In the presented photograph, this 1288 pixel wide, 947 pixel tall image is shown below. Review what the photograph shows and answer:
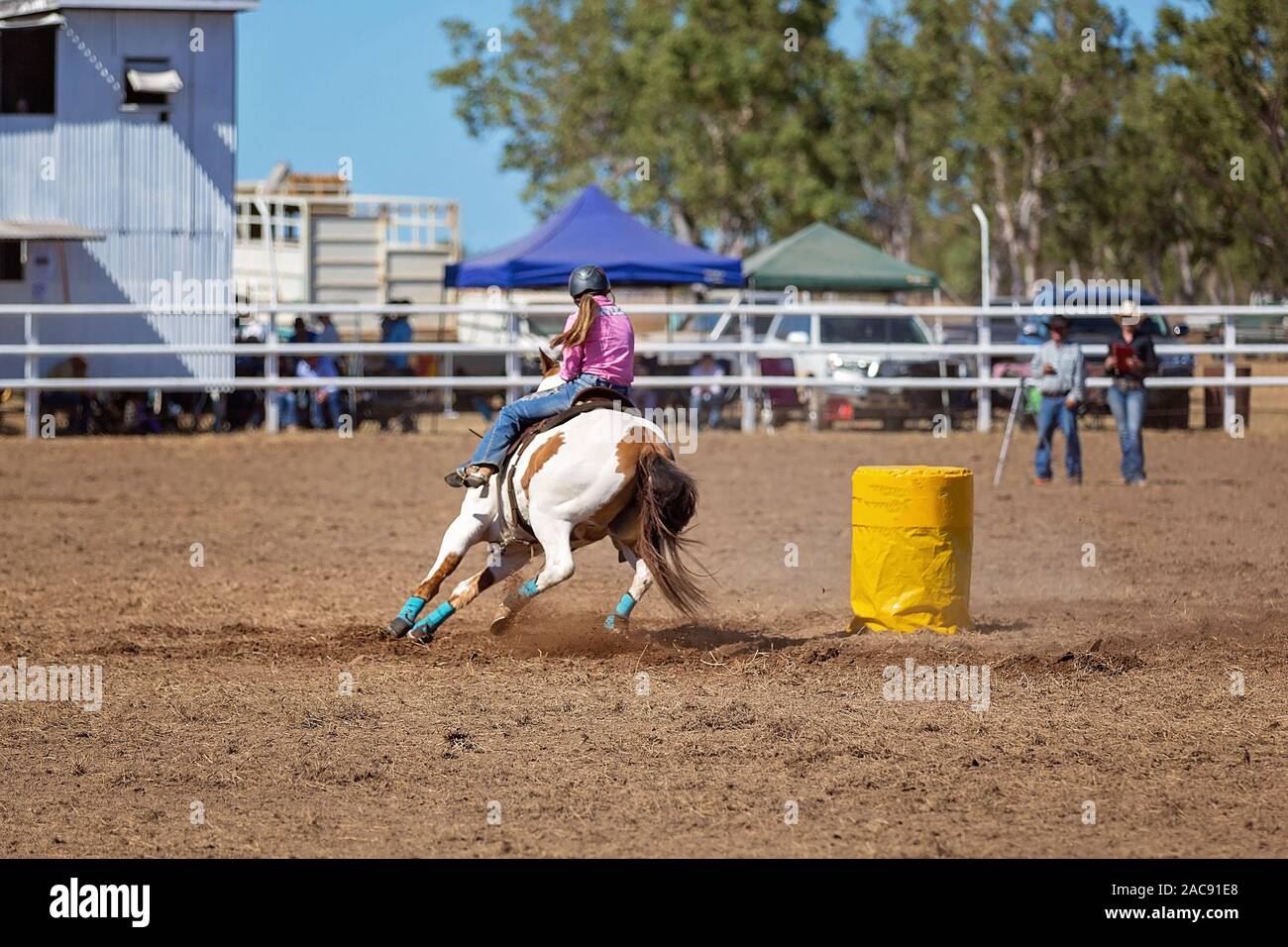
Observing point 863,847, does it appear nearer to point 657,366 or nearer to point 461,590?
point 461,590

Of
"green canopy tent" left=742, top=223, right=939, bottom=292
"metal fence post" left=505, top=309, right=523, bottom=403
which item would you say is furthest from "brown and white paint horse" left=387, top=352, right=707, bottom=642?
"green canopy tent" left=742, top=223, right=939, bottom=292

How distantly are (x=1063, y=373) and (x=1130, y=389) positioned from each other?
70cm

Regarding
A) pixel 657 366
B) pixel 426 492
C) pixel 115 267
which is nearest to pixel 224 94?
pixel 115 267

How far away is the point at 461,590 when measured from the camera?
8375 millimetres

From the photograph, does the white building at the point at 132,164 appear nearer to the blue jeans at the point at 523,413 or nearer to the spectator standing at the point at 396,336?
the spectator standing at the point at 396,336

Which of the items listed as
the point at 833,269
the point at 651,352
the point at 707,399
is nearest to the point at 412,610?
the point at 651,352

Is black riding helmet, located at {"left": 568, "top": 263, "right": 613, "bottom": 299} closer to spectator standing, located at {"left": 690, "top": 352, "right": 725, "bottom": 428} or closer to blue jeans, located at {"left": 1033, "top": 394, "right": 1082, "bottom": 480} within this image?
blue jeans, located at {"left": 1033, "top": 394, "right": 1082, "bottom": 480}

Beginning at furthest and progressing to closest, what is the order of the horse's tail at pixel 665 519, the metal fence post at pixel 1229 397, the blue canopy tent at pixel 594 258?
the blue canopy tent at pixel 594 258 < the metal fence post at pixel 1229 397 < the horse's tail at pixel 665 519

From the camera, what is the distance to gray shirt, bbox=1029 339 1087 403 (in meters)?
15.9

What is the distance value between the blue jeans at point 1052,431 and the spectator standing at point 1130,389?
441 mm

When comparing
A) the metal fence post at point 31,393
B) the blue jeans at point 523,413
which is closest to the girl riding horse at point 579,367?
the blue jeans at point 523,413

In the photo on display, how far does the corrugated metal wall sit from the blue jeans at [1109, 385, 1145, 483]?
13315 mm

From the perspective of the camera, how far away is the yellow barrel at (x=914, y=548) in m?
8.50
